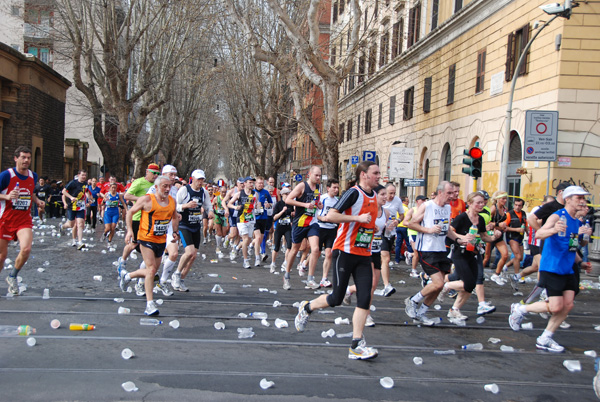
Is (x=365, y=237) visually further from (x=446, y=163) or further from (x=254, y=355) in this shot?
(x=446, y=163)

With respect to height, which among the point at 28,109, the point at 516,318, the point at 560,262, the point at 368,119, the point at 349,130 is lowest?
the point at 516,318

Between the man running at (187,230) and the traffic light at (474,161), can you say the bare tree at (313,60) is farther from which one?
the man running at (187,230)

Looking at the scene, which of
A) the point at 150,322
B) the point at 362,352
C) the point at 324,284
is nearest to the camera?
the point at 362,352

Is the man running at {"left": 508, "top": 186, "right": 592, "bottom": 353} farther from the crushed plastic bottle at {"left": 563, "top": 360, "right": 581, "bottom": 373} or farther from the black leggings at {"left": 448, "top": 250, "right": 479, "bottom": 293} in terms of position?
the black leggings at {"left": 448, "top": 250, "right": 479, "bottom": 293}

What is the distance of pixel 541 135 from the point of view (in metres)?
14.2

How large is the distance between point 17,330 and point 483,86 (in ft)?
59.7

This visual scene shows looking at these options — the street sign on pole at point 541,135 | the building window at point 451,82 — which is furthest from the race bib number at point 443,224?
the building window at point 451,82

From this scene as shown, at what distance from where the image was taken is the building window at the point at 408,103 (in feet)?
93.9

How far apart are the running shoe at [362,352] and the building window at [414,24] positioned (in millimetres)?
24338

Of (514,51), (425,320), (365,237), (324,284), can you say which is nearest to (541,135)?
(514,51)

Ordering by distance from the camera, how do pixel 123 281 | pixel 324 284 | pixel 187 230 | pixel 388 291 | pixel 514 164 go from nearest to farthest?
pixel 123 281 → pixel 187 230 → pixel 388 291 → pixel 324 284 → pixel 514 164

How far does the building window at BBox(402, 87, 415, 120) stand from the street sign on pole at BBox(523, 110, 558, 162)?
1449 centimetres

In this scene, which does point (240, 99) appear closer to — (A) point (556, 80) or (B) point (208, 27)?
(B) point (208, 27)

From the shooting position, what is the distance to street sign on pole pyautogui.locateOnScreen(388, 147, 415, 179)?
21.8 metres
